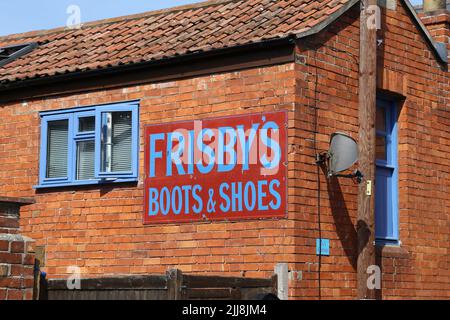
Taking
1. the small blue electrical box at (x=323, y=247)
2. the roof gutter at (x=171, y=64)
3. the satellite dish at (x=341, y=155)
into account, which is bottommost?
the small blue electrical box at (x=323, y=247)

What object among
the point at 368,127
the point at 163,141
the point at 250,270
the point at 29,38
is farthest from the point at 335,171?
the point at 29,38

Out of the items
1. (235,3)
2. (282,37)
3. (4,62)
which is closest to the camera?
(282,37)

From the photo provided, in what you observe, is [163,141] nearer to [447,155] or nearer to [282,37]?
[282,37]

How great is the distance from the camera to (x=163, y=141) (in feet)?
43.9

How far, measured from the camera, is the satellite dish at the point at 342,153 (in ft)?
40.0

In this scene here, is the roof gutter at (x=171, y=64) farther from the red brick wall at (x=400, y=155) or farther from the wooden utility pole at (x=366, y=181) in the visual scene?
the wooden utility pole at (x=366, y=181)

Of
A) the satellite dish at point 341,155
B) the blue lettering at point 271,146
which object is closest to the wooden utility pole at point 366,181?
the satellite dish at point 341,155

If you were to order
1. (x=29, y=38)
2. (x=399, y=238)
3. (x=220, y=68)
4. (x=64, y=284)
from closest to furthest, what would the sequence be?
(x=64, y=284)
(x=220, y=68)
(x=399, y=238)
(x=29, y=38)

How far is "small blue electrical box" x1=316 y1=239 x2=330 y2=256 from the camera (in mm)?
12242

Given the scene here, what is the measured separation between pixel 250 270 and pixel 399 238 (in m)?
2.76

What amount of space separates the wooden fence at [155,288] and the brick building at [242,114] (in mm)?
1299

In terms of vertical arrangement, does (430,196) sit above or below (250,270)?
above

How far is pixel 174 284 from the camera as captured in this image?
1002 cm

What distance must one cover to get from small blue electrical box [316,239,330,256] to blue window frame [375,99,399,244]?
153 centimetres
